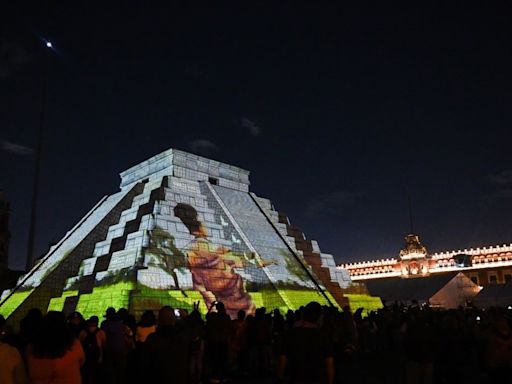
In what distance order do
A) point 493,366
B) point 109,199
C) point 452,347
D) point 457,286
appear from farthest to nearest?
point 457,286, point 109,199, point 452,347, point 493,366

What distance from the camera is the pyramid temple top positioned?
93.5 ft

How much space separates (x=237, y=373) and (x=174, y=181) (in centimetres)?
1472

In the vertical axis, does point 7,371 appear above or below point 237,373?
above

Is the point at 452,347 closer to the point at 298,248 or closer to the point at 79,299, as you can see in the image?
the point at 79,299

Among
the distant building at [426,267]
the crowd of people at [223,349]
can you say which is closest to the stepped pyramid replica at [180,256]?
the crowd of people at [223,349]

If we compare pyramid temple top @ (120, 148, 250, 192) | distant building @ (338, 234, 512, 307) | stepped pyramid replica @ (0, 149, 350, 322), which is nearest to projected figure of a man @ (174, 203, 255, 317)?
stepped pyramid replica @ (0, 149, 350, 322)

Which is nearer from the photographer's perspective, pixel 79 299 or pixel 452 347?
pixel 452 347

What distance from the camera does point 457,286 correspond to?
4519 cm

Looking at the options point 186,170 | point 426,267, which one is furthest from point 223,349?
point 426,267

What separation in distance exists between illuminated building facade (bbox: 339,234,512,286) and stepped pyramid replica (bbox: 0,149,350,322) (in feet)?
126

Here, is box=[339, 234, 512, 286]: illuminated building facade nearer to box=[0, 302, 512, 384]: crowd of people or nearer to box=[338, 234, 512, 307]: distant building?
box=[338, 234, 512, 307]: distant building

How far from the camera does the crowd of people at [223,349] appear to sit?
5094 millimetres

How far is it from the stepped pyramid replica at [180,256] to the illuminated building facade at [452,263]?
126 feet

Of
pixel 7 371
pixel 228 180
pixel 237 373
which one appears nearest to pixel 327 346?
pixel 7 371
